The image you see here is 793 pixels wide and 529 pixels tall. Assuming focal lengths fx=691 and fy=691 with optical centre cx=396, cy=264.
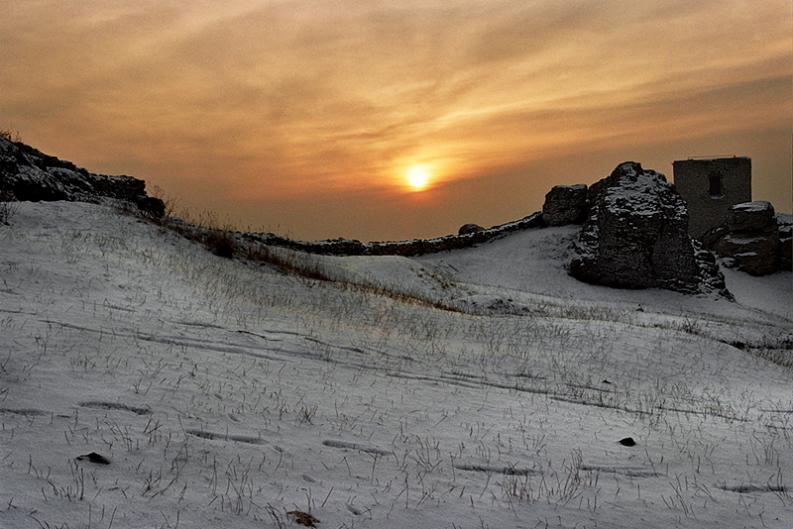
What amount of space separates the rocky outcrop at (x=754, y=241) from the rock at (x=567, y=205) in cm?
905

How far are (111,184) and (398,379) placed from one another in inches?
636

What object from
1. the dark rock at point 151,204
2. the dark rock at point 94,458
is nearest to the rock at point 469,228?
the dark rock at point 151,204

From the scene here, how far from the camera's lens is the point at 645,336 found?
44.4 feet

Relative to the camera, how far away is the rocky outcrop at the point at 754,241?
112 ft

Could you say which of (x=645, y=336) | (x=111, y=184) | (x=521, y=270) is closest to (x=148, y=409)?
(x=645, y=336)

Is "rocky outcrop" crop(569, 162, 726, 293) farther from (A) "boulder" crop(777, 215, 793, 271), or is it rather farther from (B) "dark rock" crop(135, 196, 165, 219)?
(B) "dark rock" crop(135, 196, 165, 219)

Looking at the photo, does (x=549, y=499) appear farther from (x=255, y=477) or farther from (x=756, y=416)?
(x=756, y=416)

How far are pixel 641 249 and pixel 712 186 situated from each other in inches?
1074

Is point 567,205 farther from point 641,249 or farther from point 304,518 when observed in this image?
point 304,518

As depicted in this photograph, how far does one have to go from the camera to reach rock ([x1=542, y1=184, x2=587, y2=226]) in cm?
3195

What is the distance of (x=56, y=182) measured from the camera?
18.3 metres

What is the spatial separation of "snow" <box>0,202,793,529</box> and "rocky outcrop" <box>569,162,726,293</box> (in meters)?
12.7

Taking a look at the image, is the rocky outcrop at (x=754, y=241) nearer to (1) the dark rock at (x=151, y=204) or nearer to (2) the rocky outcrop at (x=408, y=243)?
(2) the rocky outcrop at (x=408, y=243)

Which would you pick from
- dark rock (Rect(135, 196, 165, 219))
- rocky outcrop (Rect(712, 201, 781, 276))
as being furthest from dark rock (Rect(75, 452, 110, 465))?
rocky outcrop (Rect(712, 201, 781, 276))
